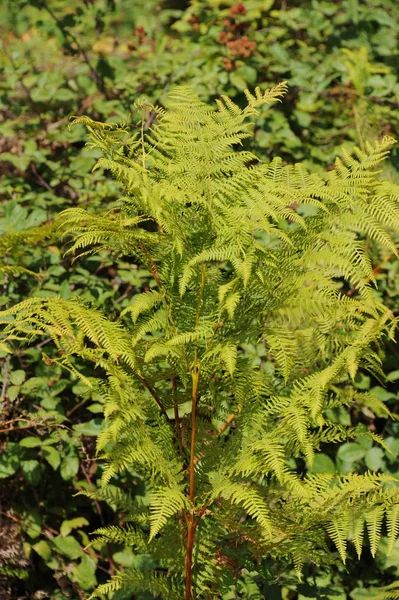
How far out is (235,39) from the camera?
391 cm

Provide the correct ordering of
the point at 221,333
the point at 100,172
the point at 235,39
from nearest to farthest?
the point at 221,333
the point at 100,172
the point at 235,39

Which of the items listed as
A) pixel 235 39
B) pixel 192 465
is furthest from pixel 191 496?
pixel 235 39

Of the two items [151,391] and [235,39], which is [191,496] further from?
[235,39]

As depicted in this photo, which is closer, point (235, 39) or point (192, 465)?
point (192, 465)

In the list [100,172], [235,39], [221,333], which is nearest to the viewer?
[221,333]

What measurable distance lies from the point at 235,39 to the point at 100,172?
1.06m

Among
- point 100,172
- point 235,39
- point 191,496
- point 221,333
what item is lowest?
point 191,496

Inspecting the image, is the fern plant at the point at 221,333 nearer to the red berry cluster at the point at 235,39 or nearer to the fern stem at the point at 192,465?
the fern stem at the point at 192,465

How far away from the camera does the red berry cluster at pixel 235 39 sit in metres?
3.73

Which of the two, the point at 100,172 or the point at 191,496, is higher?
the point at 100,172

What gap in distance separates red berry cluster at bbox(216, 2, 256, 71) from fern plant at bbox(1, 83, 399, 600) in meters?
1.67

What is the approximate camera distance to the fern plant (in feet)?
6.40

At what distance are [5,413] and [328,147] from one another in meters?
2.06

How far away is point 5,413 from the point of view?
2766 mm
